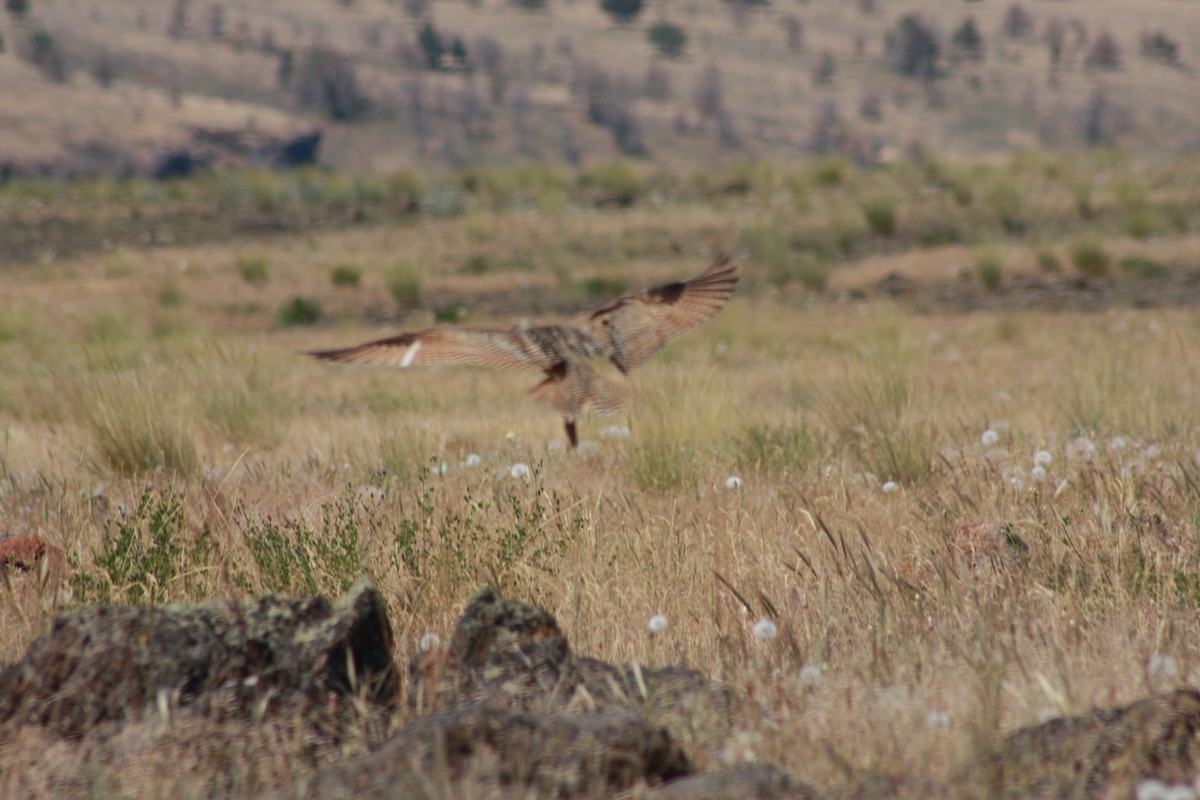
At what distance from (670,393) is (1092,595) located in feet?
9.99

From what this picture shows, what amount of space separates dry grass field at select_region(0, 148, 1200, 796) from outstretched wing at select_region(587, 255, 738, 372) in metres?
0.54

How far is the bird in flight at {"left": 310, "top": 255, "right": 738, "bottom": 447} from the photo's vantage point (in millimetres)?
3289

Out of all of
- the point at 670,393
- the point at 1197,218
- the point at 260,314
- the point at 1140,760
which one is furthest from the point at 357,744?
the point at 1197,218

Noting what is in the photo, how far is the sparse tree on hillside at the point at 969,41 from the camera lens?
94.9 m

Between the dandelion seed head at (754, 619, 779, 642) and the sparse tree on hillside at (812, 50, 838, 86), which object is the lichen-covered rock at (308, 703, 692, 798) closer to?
the dandelion seed head at (754, 619, 779, 642)

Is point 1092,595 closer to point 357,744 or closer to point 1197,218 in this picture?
point 357,744

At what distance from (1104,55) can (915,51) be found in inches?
584

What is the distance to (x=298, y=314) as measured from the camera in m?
15.3

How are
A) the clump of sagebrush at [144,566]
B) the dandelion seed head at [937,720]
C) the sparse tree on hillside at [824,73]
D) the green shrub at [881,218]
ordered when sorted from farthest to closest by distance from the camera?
the sparse tree on hillside at [824,73], the green shrub at [881,218], the clump of sagebrush at [144,566], the dandelion seed head at [937,720]

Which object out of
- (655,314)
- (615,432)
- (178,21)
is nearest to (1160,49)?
(178,21)

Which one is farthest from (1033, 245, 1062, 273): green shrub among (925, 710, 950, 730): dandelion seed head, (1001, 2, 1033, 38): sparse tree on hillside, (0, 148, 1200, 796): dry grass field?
(1001, 2, 1033, 38): sparse tree on hillside

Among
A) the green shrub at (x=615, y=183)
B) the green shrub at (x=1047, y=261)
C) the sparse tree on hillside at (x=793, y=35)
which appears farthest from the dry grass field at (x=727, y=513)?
the sparse tree on hillside at (x=793, y=35)

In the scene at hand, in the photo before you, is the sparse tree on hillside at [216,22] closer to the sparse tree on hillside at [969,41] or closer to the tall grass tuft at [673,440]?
the sparse tree on hillside at [969,41]

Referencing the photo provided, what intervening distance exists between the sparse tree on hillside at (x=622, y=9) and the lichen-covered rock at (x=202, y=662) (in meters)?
109
